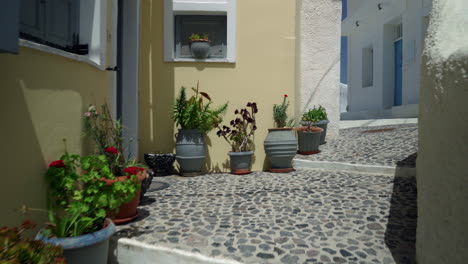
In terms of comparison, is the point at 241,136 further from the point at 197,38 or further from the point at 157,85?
the point at 197,38

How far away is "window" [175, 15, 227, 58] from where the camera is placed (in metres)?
6.04

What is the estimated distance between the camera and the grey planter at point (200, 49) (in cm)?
573

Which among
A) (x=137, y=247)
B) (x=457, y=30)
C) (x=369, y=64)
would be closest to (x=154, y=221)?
(x=137, y=247)

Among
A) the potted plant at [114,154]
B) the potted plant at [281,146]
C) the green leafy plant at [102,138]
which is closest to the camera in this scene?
the potted plant at [114,154]

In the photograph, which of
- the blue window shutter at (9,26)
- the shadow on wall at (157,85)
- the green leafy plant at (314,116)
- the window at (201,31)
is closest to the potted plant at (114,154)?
the blue window shutter at (9,26)

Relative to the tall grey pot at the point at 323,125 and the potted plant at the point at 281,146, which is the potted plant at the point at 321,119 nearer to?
the tall grey pot at the point at 323,125

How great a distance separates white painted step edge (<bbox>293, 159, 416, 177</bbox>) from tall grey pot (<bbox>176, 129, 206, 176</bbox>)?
5.65ft

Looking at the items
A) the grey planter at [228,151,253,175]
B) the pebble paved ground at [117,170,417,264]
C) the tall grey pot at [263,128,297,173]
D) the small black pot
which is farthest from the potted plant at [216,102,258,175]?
the small black pot

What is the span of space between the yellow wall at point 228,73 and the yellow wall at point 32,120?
2730mm

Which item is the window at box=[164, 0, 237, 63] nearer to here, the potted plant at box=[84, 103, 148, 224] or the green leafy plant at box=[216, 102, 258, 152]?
the green leafy plant at box=[216, 102, 258, 152]

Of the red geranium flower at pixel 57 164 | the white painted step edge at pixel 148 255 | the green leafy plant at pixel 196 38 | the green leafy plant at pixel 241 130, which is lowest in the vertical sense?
the white painted step edge at pixel 148 255

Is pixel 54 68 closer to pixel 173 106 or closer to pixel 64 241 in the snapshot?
pixel 64 241

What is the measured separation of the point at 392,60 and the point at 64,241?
38.4 ft

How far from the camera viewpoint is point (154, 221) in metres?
3.25
